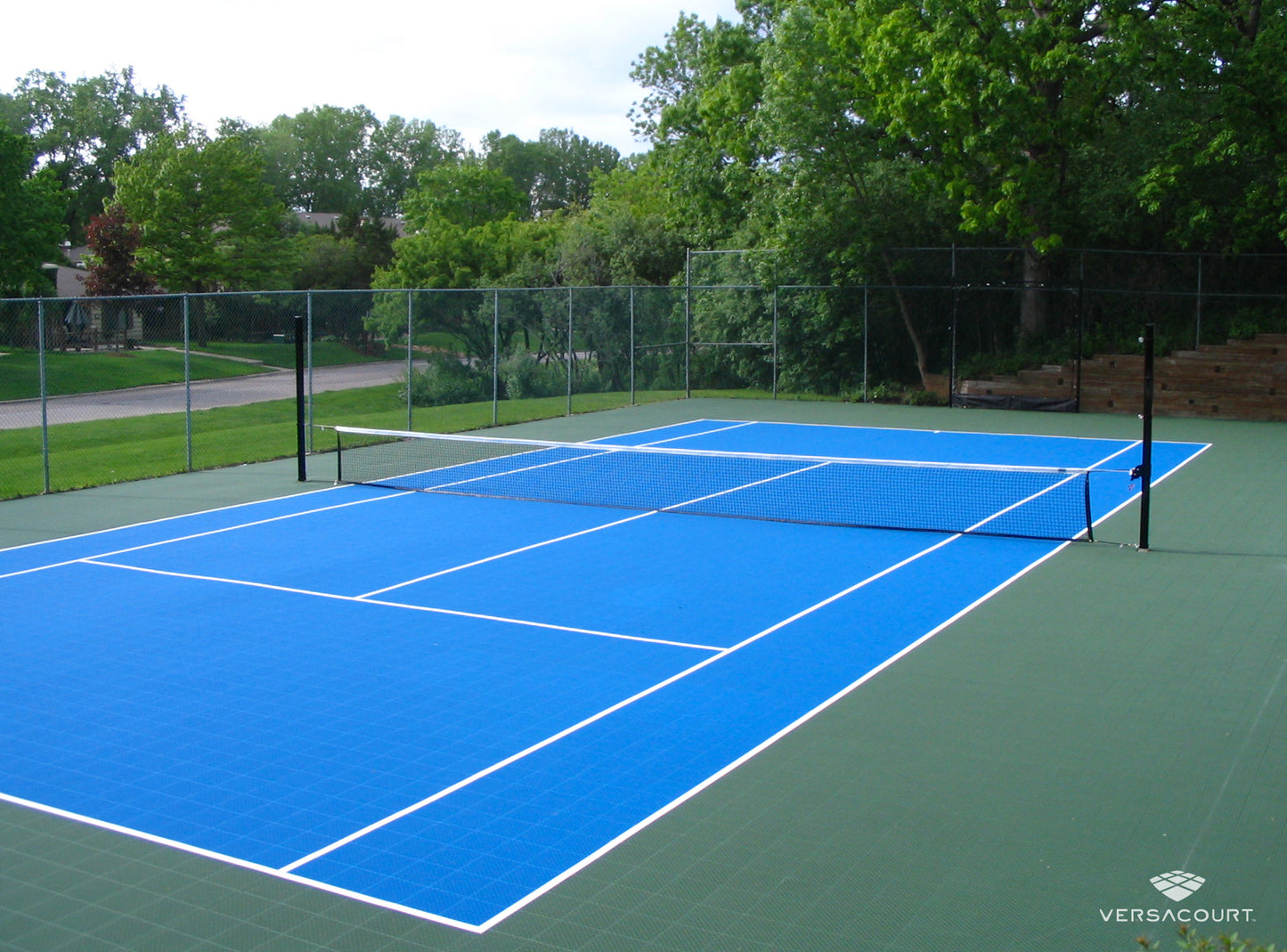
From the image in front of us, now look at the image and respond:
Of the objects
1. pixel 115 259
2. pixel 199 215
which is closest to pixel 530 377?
pixel 199 215

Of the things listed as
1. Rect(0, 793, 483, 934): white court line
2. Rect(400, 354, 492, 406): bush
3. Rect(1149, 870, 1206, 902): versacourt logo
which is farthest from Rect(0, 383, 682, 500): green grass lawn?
Rect(1149, 870, 1206, 902): versacourt logo

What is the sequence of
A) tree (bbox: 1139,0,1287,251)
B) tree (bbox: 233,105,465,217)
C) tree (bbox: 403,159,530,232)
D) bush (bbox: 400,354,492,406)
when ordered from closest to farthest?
tree (bbox: 1139,0,1287,251) → bush (bbox: 400,354,492,406) → tree (bbox: 403,159,530,232) → tree (bbox: 233,105,465,217)

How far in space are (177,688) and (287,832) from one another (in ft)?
9.49

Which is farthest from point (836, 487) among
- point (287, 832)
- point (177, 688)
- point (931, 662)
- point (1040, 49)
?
point (1040, 49)

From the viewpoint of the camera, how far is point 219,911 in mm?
6008

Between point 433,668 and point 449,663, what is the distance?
0.17 meters

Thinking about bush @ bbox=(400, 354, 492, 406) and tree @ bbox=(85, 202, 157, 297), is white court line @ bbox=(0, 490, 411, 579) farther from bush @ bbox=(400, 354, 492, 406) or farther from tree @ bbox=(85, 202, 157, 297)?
tree @ bbox=(85, 202, 157, 297)

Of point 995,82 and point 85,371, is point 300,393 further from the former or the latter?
point 995,82

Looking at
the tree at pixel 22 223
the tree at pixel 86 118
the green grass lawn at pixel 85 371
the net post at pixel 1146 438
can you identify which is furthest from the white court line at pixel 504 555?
the tree at pixel 86 118

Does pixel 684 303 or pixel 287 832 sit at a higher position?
pixel 684 303

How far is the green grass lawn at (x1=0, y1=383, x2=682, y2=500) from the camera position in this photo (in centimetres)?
1962

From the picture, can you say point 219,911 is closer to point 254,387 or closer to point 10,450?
point 10,450

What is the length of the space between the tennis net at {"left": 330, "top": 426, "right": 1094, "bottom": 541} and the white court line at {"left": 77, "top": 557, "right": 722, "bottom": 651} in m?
4.54

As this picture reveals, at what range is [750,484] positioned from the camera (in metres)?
18.6
